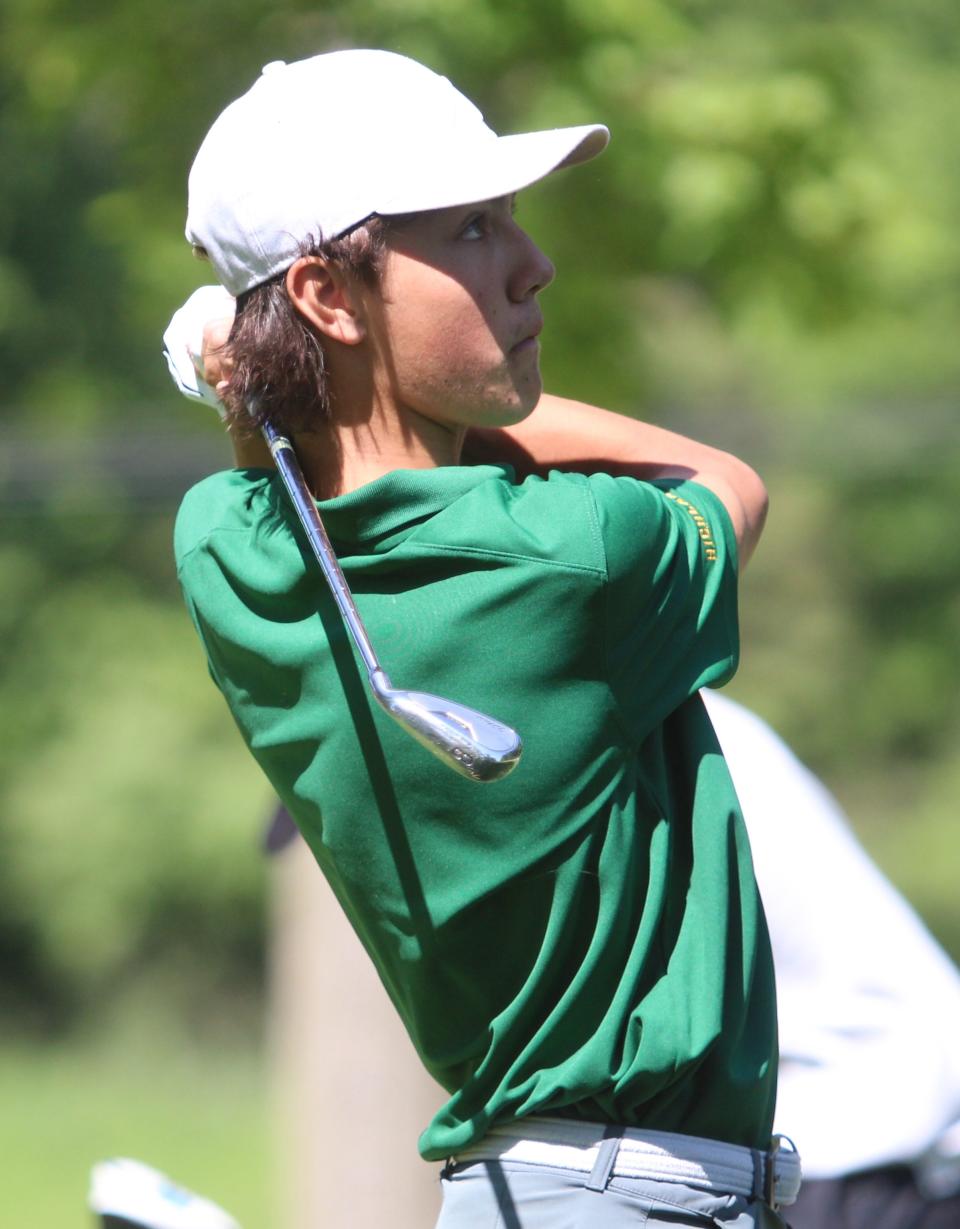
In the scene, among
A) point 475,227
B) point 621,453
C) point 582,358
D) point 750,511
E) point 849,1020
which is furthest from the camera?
point 582,358

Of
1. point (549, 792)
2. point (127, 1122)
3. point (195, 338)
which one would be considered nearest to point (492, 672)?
point (549, 792)

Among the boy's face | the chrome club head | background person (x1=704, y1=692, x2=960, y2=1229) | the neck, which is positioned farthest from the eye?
background person (x1=704, y1=692, x2=960, y2=1229)

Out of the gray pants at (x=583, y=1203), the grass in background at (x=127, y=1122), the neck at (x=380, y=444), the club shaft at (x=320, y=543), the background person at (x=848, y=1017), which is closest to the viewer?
the club shaft at (x=320, y=543)

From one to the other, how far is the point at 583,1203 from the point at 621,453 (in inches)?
36.6

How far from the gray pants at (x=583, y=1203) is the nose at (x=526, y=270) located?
979 mm

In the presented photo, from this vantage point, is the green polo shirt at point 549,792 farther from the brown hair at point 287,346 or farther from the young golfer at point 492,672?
the brown hair at point 287,346

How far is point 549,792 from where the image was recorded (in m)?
1.98

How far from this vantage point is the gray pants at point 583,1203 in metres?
1.99

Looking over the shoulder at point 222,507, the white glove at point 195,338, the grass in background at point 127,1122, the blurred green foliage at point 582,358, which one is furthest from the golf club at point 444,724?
the grass in background at point 127,1122

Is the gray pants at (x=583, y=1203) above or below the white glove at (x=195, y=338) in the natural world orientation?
below

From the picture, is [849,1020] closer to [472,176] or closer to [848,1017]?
[848,1017]

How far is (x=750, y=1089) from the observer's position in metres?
2.02

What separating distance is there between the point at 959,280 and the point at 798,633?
3.63m

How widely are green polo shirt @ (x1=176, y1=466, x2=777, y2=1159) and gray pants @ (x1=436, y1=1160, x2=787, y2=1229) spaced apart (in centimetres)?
6
